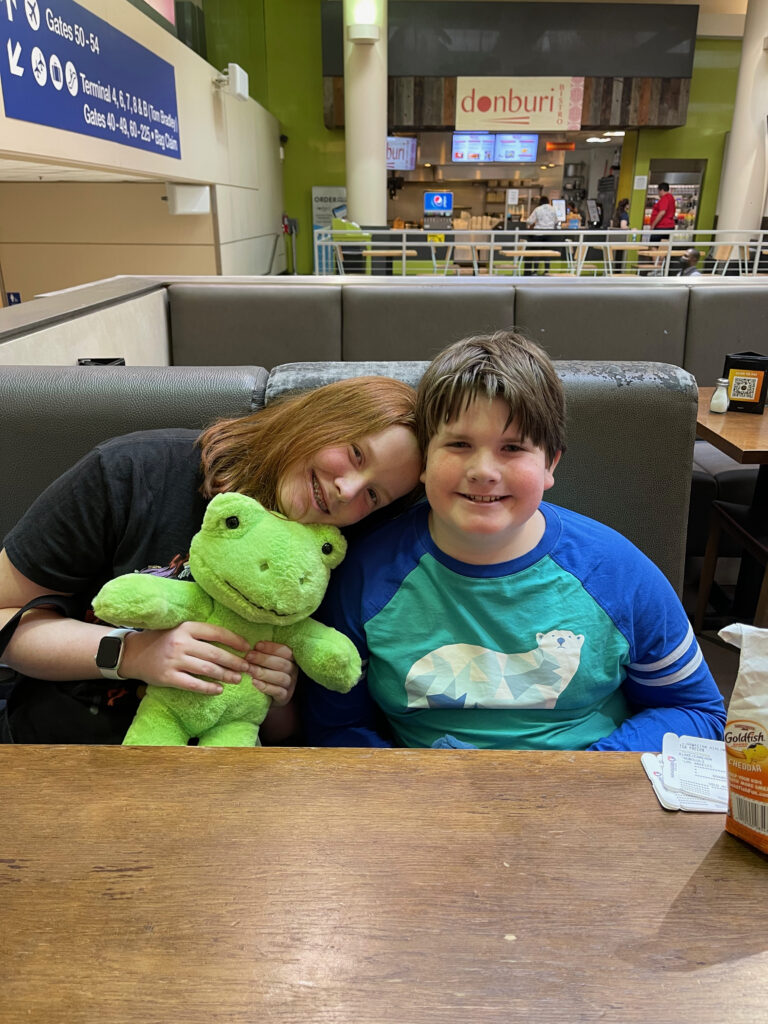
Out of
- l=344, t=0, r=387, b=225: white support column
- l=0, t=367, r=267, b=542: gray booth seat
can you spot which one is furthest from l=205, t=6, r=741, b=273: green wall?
l=0, t=367, r=267, b=542: gray booth seat

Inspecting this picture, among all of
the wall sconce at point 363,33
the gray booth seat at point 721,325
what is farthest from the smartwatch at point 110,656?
the wall sconce at point 363,33

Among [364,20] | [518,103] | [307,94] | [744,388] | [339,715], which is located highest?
[364,20]

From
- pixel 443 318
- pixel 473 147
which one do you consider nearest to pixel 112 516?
pixel 443 318

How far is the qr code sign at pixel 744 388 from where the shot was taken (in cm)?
253

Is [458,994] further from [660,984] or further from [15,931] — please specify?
[15,931]

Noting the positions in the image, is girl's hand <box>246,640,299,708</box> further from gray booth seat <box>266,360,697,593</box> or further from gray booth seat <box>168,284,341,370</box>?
gray booth seat <box>168,284,341,370</box>

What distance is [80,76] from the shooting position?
10.9ft

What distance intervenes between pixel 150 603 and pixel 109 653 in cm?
14

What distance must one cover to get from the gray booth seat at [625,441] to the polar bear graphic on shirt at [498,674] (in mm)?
520

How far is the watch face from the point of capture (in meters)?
1.04

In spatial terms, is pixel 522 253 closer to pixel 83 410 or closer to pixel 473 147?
Result: pixel 83 410

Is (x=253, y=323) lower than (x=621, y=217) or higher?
lower

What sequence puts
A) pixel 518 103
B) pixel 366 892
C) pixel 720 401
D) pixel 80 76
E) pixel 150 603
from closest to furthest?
pixel 366 892 < pixel 150 603 < pixel 720 401 < pixel 80 76 < pixel 518 103

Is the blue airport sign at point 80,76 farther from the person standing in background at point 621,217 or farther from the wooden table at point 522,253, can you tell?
the person standing in background at point 621,217
